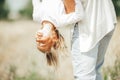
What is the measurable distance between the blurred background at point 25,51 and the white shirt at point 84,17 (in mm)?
1929

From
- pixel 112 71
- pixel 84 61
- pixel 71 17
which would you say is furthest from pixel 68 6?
pixel 112 71

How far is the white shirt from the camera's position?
2.53 m

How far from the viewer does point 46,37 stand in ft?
8.29

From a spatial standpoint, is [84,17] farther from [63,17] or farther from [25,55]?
[25,55]

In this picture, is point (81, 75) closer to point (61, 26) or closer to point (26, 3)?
point (61, 26)

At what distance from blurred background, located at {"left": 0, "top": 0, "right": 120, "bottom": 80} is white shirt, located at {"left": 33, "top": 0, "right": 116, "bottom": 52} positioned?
1.93 metres

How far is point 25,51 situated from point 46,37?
2.16 m

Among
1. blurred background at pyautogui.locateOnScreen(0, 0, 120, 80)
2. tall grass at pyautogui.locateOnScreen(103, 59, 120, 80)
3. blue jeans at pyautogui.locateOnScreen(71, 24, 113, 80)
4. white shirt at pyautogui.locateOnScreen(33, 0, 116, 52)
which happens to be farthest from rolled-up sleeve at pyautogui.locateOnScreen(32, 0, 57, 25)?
tall grass at pyautogui.locateOnScreen(103, 59, 120, 80)

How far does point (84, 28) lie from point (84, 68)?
21cm

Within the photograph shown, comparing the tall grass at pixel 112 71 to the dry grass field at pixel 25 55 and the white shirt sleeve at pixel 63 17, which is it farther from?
the white shirt sleeve at pixel 63 17

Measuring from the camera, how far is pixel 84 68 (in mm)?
2570

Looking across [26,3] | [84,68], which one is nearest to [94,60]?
[84,68]

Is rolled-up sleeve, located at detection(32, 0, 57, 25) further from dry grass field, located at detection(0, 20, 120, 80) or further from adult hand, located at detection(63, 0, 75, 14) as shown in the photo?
dry grass field, located at detection(0, 20, 120, 80)

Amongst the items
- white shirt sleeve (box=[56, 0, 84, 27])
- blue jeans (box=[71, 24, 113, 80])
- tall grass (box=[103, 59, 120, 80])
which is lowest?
tall grass (box=[103, 59, 120, 80])
